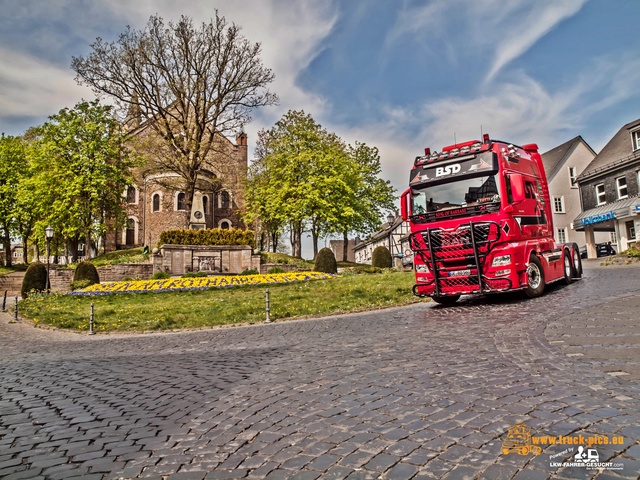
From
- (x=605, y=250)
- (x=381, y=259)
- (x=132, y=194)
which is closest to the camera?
(x=605, y=250)

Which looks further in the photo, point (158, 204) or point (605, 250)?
point (158, 204)

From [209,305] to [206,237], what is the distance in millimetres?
14424

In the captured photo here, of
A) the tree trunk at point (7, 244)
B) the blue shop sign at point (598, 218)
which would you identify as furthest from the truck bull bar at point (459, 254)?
the tree trunk at point (7, 244)

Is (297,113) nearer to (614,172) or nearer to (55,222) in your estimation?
(55,222)

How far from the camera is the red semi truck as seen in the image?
11656mm

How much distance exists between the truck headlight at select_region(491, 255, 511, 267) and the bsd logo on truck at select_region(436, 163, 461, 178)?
254 centimetres

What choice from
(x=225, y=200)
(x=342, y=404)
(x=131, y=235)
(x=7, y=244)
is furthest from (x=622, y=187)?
(x=7, y=244)

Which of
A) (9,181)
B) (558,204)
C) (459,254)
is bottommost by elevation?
(459,254)

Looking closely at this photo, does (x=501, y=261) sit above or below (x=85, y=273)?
below

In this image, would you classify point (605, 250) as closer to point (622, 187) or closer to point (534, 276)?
point (622, 187)

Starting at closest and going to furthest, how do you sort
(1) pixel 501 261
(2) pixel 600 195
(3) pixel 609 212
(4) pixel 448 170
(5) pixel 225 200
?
1. (1) pixel 501 261
2. (4) pixel 448 170
3. (3) pixel 609 212
4. (2) pixel 600 195
5. (5) pixel 225 200

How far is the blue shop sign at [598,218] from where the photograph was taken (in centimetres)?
3278

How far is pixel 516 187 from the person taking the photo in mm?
12023

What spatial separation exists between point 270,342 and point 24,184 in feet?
125
